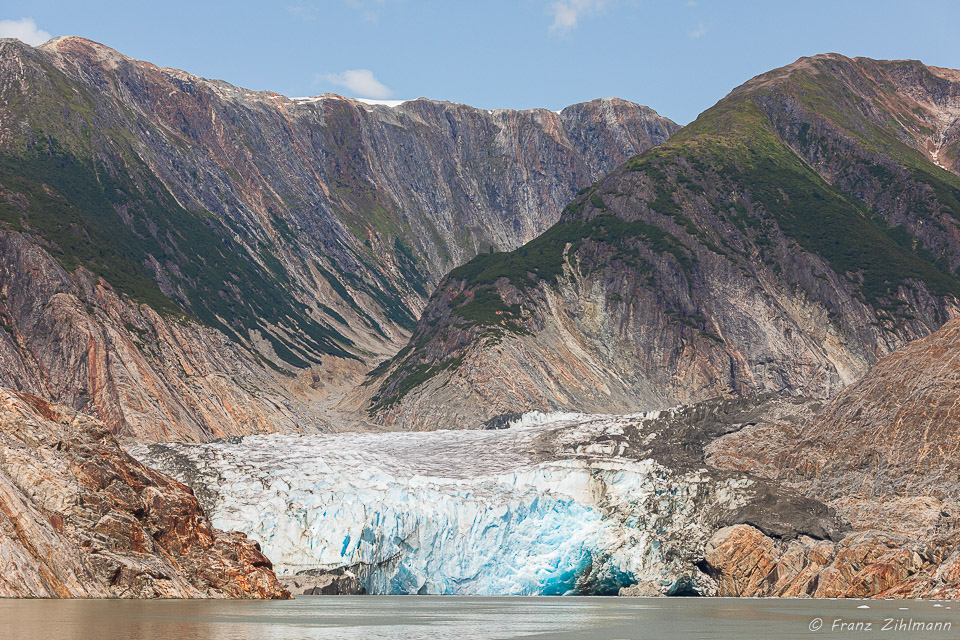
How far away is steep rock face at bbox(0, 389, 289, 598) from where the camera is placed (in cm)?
5528

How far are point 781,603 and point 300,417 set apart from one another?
105828mm

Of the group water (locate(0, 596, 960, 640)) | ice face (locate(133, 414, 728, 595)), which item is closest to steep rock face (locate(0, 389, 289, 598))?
water (locate(0, 596, 960, 640))

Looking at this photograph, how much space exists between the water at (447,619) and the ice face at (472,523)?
349 inches

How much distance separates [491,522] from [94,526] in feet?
109

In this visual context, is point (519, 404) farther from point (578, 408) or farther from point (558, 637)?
point (558, 637)

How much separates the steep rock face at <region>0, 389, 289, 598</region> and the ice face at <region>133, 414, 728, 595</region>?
40.8 feet

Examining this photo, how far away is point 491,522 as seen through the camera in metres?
85.2

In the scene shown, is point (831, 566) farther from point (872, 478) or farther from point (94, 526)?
point (94, 526)

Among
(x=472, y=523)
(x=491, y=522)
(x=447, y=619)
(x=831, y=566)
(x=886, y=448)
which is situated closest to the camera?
(x=447, y=619)

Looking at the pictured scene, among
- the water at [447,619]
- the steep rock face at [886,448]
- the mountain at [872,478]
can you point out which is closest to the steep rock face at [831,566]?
the mountain at [872,478]

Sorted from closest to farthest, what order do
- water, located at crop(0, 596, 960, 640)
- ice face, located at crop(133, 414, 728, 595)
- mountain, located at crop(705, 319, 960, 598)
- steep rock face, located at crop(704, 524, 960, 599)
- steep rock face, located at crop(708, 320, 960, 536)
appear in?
water, located at crop(0, 596, 960, 640), steep rock face, located at crop(704, 524, 960, 599), mountain, located at crop(705, 319, 960, 598), steep rock face, located at crop(708, 320, 960, 536), ice face, located at crop(133, 414, 728, 595)

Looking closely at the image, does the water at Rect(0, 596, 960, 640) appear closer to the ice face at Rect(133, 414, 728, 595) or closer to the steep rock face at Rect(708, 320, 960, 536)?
the ice face at Rect(133, 414, 728, 595)

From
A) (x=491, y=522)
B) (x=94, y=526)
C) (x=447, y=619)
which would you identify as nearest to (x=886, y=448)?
(x=491, y=522)

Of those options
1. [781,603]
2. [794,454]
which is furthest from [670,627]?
[794,454]
